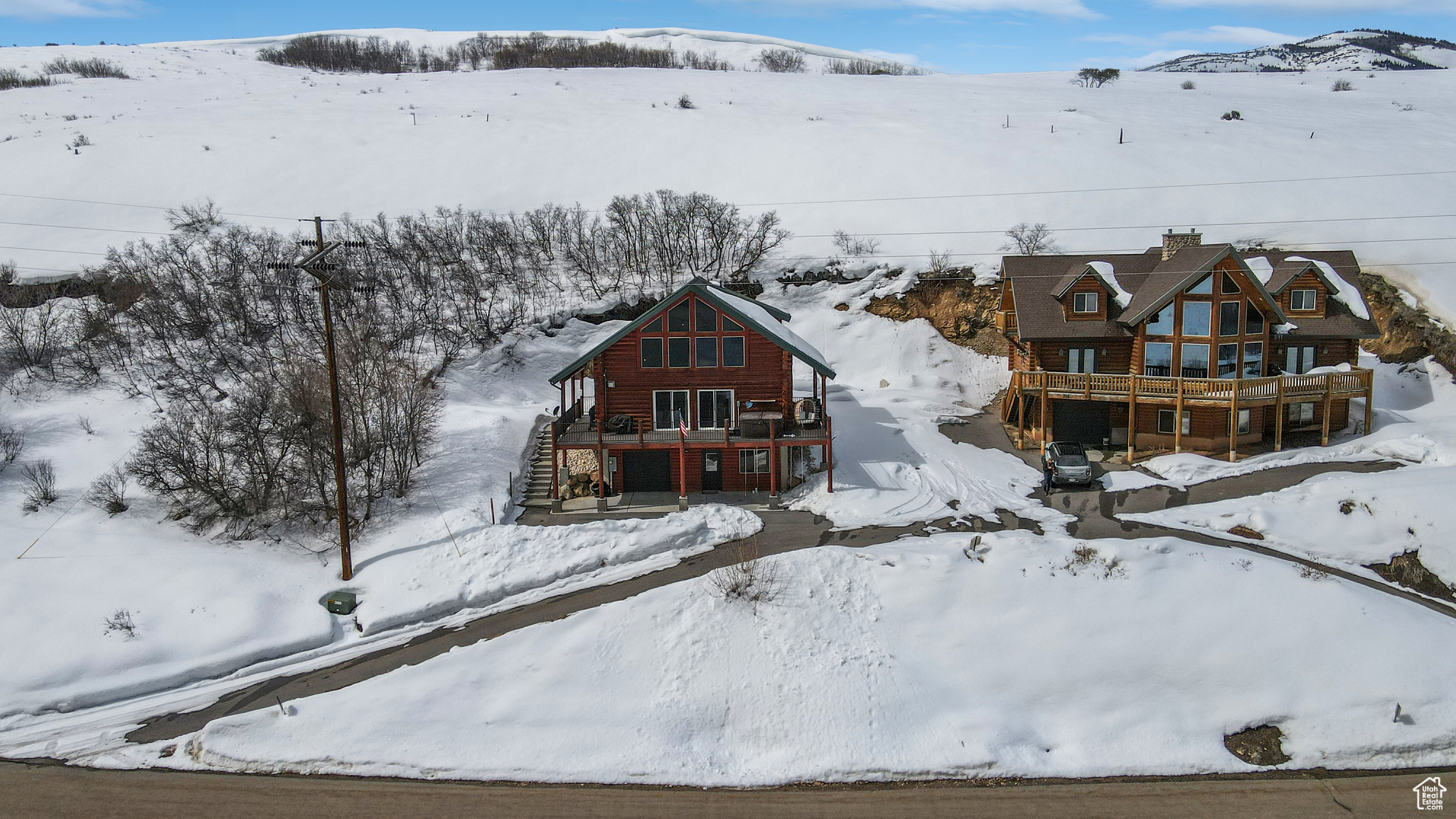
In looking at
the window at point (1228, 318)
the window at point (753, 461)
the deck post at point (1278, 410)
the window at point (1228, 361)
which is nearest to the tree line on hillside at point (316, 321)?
the window at point (753, 461)

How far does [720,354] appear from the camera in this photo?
26.2 metres

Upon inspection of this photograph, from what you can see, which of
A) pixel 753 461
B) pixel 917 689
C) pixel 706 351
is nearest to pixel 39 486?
pixel 706 351

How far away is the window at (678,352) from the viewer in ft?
85.7

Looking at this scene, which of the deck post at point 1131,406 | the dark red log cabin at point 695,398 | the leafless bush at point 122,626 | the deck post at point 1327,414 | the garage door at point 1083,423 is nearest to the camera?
the leafless bush at point 122,626

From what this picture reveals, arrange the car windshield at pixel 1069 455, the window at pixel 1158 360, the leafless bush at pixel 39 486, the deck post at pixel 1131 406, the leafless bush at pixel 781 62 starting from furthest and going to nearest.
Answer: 1. the leafless bush at pixel 781 62
2. the window at pixel 1158 360
3. the deck post at pixel 1131 406
4. the car windshield at pixel 1069 455
5. the leafless bush at pixel 39 486

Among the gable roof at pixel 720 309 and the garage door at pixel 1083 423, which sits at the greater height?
the gable roof at pixel 720 309

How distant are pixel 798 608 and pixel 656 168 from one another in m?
47.6

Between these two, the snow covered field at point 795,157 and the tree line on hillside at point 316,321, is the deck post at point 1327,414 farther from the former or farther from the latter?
the tree line on hillside at point 316,321

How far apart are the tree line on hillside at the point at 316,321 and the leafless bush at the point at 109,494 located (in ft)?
2.63

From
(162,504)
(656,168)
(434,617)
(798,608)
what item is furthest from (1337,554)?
(656,168)

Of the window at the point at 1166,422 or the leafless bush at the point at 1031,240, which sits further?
the leafless bush at the point at 1031,240

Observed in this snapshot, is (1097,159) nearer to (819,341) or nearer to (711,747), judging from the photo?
(819,341)

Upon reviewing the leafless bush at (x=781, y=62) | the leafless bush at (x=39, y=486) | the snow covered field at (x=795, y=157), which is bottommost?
the leafless bush at (x=39, y=486)

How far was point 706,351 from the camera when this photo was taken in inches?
1032
